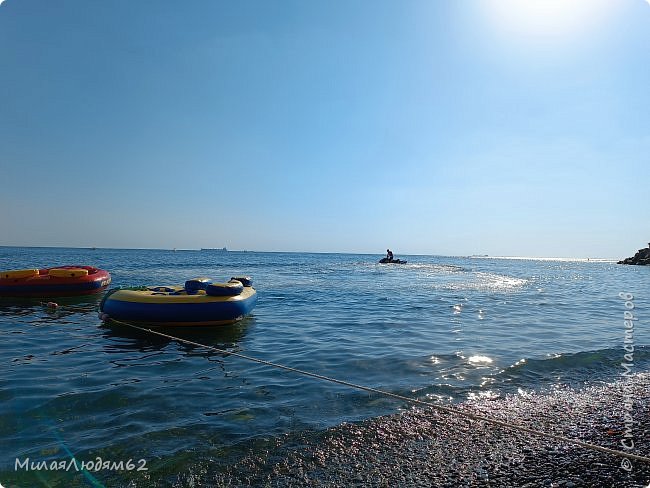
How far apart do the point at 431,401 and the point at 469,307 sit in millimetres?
10396

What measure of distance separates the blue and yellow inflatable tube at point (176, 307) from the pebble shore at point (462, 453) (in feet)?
21.0

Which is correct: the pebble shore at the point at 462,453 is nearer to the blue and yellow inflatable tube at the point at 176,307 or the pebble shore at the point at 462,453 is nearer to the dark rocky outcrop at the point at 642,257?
the blue and yellow inflatable tube at the point at 176,307

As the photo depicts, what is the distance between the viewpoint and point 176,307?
973 cm

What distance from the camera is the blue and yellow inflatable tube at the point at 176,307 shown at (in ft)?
32.0

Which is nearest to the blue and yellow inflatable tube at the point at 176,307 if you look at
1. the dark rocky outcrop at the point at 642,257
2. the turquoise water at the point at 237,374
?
the turquoise water at the point at 237,374

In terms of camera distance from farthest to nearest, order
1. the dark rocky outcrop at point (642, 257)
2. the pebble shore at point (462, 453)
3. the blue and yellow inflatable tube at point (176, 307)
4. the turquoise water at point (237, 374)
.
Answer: the dark rocky outcrop at point (642, 257) → the blue and yellow inflatable tube at point (176, 307) → the turquoise water at point (237, 374) → the pebble shore at point (462, 453)

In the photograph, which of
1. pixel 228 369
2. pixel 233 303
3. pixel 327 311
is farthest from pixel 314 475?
pixel 327 311

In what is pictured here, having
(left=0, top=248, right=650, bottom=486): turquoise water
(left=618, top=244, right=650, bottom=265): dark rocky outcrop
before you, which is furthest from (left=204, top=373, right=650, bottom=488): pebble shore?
(left=618, top=244, right=650, bottom=265): dark rocky outcrop

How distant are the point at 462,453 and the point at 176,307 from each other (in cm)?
811

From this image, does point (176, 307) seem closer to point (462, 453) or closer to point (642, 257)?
point (462, 453)

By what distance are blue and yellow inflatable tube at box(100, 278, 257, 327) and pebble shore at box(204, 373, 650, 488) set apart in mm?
6410

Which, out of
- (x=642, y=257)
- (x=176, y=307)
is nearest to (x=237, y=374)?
(x=176, y=307)

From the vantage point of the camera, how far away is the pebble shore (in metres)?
3.33

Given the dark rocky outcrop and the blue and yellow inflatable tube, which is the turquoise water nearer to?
the blue and yellow inflatable tube
